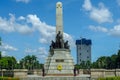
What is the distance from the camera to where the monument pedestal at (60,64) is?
56.9m

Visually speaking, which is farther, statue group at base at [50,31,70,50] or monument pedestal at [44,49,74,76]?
statue group at base at [50,31,70,50]

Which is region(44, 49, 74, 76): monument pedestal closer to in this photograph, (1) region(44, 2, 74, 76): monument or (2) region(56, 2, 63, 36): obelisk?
(1) region(44, 2, 74, 76): monument

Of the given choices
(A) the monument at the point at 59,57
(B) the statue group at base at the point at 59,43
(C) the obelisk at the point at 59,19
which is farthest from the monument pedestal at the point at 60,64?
(C) the obelisk at the point at 59,19

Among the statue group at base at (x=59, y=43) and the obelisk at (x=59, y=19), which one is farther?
the obelisk at (x=59, y=19)

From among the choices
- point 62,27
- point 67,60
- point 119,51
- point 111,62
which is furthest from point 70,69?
point 111,62

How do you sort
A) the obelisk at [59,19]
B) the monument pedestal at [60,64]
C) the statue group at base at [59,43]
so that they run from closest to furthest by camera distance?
the monument pedestal at [60,64] → the statue group at base at [59,43] → the obelisk at [59,19]

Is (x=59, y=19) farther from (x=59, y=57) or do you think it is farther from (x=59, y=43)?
(x=59, y=57)

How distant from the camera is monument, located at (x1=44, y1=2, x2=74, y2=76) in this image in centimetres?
5692

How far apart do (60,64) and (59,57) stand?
1144 millimetres

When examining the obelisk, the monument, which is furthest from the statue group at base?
the obelisk

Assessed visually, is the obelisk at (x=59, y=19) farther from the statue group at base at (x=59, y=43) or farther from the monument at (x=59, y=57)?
the statue group at base at (x=59, y=43)

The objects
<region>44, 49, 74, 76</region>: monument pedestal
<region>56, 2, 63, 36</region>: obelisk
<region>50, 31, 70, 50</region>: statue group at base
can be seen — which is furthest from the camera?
<region>56, 2, 63, 36</region>: obelisk

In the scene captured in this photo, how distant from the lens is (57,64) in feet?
187

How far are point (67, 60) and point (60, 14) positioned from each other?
780cm
